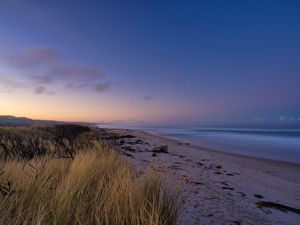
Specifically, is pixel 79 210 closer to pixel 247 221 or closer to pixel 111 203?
pixel 111 203

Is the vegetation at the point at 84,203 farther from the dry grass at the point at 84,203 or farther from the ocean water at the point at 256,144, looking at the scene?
the ocean water at the point at 256,144

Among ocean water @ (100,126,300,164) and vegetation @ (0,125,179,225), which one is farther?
ocean water @ (100,126,300,164)

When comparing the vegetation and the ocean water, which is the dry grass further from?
the ocean water

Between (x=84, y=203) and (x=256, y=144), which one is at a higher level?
(x=84, y=203)

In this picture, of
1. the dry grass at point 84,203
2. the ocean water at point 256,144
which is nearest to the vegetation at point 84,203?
the dry grass at point 84,203

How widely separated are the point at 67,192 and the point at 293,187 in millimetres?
6643

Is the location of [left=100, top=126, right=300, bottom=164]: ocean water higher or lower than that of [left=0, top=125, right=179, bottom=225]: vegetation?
lower

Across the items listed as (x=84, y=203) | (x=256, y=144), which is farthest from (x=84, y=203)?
(x=256, y=144)

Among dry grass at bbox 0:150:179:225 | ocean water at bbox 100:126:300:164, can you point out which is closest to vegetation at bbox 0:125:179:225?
dry grass at bbox 0:150:179:225

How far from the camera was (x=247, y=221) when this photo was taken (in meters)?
3.61

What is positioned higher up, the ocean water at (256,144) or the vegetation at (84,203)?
the vegetation at (84,203)

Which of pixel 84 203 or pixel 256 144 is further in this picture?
pixel 256 144

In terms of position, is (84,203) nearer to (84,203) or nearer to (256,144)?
(84,203)

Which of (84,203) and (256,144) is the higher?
(84,203)
